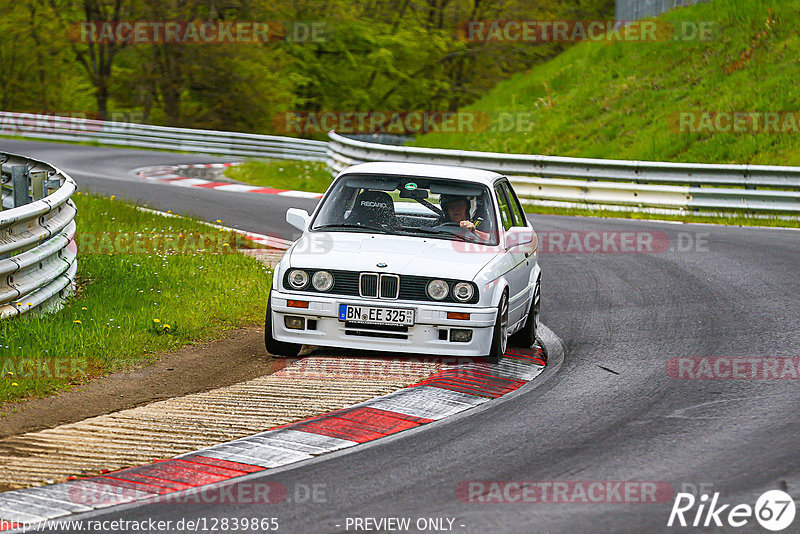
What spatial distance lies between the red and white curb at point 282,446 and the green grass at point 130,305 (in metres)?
1.86

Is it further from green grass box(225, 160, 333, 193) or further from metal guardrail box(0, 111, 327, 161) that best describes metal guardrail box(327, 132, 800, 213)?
metal guardrail box(0, 111, 327, 161)

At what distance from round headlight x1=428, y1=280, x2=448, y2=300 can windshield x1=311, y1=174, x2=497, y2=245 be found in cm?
95

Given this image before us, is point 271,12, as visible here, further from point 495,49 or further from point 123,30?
point 495,49

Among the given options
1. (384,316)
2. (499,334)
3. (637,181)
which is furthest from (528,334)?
(637,181)

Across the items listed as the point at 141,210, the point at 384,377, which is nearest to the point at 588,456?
the point at 384,377

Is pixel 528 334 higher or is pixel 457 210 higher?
pixel 457 210

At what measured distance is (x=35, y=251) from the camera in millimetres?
9055

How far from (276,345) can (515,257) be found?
2.23m

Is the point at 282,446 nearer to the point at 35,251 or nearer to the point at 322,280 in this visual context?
the point at 322,280

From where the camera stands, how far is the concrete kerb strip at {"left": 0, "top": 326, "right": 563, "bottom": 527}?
17.4 feet

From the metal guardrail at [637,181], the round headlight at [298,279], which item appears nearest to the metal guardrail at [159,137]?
the metal guardrail at [637,181]

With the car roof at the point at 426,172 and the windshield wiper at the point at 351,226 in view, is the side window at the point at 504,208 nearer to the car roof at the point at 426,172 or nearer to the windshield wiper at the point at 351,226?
the car roof at the point at 426,172

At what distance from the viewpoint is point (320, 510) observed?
203 inches

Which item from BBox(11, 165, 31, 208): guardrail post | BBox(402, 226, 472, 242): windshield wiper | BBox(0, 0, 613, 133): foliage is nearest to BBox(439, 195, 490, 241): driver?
BBox(402, 226, 472, 242): windshield wiper
